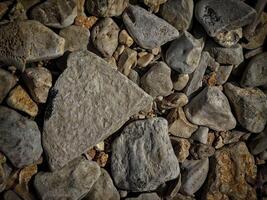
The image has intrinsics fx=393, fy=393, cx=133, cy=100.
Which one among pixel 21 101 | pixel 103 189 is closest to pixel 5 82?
pixel 21 101

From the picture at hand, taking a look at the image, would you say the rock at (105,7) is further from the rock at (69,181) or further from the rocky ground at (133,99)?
the rock at (69,181)

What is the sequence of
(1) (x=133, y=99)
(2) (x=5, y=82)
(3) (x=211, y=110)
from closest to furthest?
(2) (x=5, y=82)
(1) (x=133, y=99)
(3) (x=211, y=110)

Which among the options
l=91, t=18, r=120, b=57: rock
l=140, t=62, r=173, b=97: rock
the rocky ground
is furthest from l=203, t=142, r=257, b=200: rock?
l=91, t=18, r=120, b=57: rock

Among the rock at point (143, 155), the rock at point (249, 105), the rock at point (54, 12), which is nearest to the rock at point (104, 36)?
the rock at point (54, 12)

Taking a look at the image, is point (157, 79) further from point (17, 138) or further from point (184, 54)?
point (17, 138)

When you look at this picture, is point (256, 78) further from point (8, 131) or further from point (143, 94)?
point (8, 131)

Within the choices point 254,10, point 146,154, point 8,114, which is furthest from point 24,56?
point 254,10
